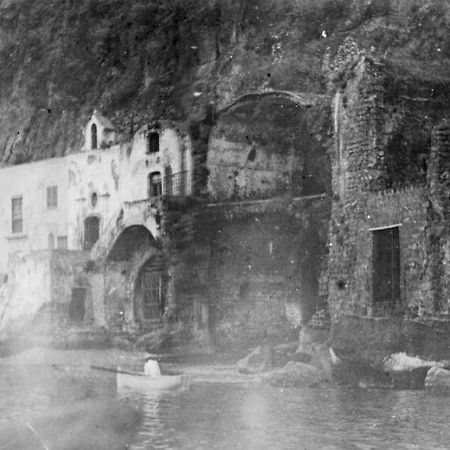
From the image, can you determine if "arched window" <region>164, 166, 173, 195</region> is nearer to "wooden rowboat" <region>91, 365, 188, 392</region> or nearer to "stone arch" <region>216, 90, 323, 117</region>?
"stone arch" <region>216, 90, 323, 117</region>

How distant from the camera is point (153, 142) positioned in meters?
51.3

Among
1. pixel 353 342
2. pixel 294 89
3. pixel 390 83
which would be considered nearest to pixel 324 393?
pixel 353 342

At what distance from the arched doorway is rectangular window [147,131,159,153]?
510cm

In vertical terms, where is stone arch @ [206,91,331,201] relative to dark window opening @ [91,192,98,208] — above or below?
above

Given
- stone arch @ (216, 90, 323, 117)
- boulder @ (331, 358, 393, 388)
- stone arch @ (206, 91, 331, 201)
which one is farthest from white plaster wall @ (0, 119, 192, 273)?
boulder @ (331, 358, 393, 388)

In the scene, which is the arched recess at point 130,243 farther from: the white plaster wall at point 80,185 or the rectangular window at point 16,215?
the rectangular window at point 16,215

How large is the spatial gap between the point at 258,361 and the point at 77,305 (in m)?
12.2

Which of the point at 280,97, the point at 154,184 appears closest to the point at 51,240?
the point at 154,184

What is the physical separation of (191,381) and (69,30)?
39.0 metres

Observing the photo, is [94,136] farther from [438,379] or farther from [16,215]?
[438,379]

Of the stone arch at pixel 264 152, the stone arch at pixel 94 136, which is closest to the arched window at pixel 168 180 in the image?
the stone arch at pixel 264 152

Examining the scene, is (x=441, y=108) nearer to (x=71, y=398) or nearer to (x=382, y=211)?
(x=382, y=211)

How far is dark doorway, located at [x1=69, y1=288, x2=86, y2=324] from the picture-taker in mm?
49719

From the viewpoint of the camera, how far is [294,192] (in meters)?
49.6
